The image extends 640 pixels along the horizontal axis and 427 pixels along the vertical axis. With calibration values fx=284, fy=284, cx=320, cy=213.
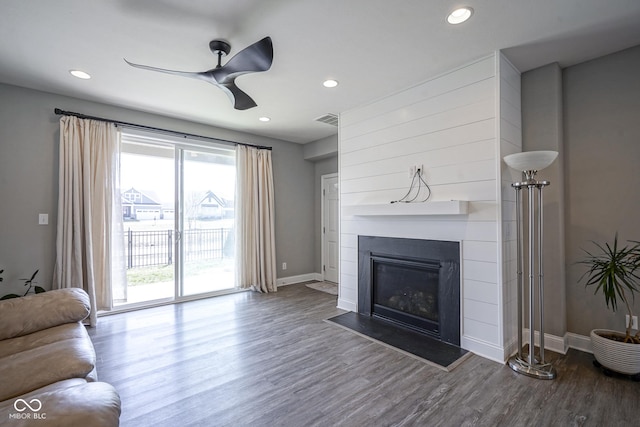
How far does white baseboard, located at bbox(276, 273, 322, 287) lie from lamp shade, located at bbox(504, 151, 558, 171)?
13.5ft

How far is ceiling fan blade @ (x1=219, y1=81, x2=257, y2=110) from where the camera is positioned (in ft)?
8.24

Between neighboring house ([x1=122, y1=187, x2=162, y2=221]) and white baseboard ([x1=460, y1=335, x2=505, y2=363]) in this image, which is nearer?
white baseboard ([x1=460, y1=335, x2=505, y2=363])

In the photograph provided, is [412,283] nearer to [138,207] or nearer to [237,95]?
[237,95]

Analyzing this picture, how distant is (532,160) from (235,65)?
7.93 feet

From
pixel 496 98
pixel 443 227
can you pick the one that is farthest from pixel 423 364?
pixel 496 98

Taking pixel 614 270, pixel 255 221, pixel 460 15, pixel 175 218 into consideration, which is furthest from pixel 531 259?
pixel 175 218

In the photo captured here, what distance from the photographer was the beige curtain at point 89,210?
3.28m

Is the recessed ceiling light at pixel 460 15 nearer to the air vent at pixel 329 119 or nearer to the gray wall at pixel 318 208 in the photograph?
the air vent at pixel 329 119

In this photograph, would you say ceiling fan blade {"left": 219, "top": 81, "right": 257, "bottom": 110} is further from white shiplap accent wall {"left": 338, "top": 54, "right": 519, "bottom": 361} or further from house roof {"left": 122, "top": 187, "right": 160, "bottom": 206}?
house roof {"left": 122, "top": 187, "right": 160, "bottom": 206}

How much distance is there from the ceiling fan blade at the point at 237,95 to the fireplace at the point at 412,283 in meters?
2.08

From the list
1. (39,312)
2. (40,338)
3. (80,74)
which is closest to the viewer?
(40,338)

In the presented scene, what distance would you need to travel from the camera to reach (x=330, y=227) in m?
5.59

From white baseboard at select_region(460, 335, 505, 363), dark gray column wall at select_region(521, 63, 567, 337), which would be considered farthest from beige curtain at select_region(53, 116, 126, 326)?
dark gray column wall at select_region(521, 63, 567, 337)

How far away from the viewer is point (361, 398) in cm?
201
